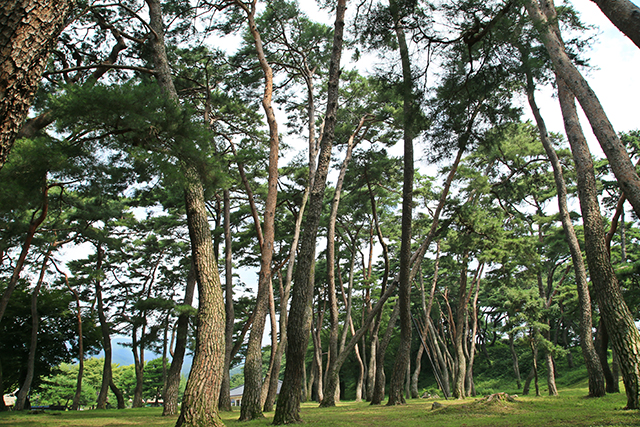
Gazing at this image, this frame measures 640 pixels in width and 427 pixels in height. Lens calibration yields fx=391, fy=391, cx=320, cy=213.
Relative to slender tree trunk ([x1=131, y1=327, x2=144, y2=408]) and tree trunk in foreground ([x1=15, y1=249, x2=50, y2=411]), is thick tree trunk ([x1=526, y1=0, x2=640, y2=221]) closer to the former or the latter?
tree trunk in foreground ([x1=15, y1=249, x2=50, y2=411])

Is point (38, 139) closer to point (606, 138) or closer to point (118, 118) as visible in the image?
point (118, 118)

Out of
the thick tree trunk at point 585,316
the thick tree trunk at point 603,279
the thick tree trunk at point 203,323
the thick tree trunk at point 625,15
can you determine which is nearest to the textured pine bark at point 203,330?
the thick tree trunk at point 203,323

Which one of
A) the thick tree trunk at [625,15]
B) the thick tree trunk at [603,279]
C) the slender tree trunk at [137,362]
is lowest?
the slender tree trunk at [137,362]

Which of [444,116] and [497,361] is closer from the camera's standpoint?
[444,116]

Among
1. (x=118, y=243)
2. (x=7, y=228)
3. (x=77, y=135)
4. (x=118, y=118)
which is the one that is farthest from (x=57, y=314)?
(x=118, y=118)

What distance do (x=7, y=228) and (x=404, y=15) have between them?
36.1 feet

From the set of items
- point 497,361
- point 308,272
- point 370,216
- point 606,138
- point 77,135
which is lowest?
point 497,361

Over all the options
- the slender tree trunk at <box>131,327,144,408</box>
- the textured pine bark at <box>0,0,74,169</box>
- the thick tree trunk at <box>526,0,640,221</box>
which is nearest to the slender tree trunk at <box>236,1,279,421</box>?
the thick tree trunk at <box>526,0,640,221</box>

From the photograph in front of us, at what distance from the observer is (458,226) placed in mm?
11562

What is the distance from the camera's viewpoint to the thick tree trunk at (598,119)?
4.37 metres

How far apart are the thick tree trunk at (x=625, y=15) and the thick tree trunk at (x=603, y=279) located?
2974 millimetres

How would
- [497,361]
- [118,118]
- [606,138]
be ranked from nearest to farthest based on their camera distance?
[606,138] → [118,118] → [497,361]

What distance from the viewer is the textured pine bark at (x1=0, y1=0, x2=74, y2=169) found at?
149 cm

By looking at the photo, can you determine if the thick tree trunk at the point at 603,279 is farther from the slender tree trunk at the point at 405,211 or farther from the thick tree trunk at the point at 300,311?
the thick tree trunk at the point at 300,311
